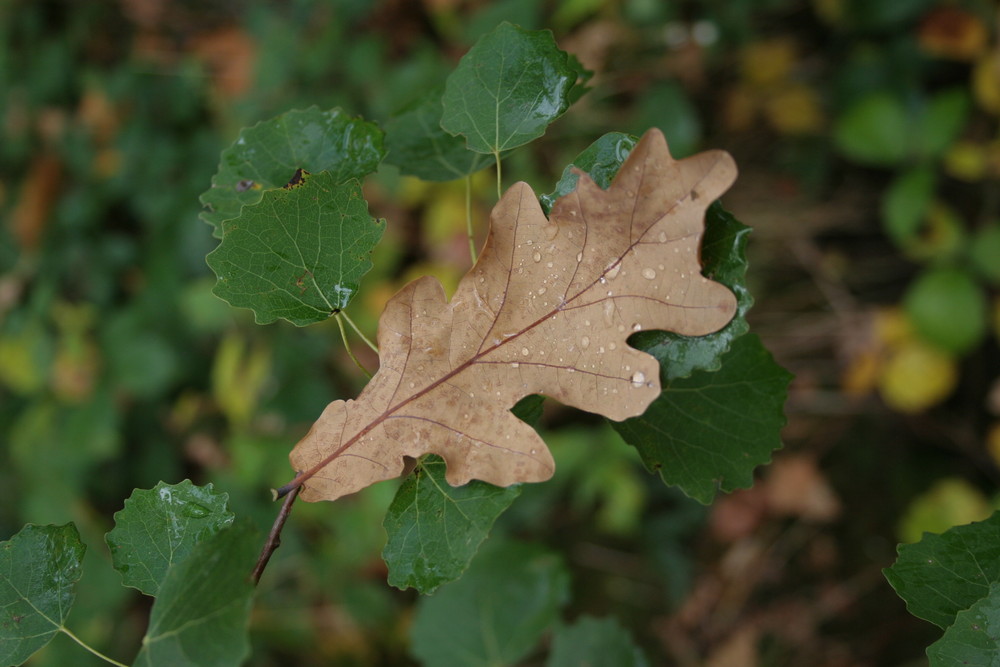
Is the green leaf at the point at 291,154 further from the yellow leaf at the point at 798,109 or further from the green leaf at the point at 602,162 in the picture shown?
the yellow leaf at the point at 798,109

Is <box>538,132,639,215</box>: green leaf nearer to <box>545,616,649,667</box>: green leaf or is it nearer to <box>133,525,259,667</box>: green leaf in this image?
<box>133,525,259,667</box>: green leaf

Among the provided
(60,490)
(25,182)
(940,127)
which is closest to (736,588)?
(940,127)

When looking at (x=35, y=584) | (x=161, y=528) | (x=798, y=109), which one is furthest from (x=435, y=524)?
(x=798, y=109)

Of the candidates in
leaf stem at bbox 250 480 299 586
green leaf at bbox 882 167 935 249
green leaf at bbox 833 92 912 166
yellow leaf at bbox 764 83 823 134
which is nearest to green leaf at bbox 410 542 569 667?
leaf stem at bbox 250 480 299 586

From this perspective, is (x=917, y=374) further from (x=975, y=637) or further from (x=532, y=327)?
(x=532, y=327)

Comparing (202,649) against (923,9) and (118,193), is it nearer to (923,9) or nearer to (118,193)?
(923,9)
